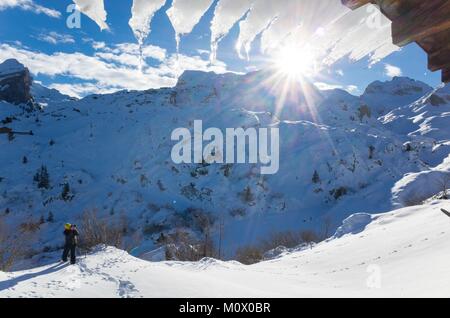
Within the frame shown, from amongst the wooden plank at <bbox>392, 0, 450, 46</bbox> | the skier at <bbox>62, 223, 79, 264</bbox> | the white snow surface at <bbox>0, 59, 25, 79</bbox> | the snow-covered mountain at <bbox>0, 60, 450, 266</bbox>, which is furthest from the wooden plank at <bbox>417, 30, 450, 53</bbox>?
the white snow surface at <bbox>0, 59, 25, 79</bbox>

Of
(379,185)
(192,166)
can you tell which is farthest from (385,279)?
(192,166)

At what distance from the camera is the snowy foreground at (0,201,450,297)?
11.9 m

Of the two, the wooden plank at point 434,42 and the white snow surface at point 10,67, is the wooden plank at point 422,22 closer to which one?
the wooden plank at point 434,42

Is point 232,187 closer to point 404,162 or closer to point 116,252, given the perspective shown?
point 404,162

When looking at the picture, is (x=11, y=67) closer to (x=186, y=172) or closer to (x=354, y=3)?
(x=186, y=172)

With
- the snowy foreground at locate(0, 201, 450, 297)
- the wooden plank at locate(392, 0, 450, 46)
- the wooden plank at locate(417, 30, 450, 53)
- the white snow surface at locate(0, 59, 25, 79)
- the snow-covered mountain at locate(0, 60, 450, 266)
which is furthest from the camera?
the white snow surface at locate(0, 59, 25, 79)

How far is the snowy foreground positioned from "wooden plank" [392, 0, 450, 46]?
8346 mm

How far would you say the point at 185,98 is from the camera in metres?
81.6

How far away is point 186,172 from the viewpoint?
60031 mm

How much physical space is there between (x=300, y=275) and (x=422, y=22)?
18.3 metres

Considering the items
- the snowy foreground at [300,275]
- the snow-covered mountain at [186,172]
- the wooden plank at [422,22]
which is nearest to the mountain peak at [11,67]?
the snow-covered mountain at [186,172]

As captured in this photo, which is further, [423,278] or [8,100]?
[8,100]

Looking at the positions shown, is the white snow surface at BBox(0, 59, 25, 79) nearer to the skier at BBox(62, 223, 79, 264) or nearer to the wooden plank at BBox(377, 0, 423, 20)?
the skier at BBox(62, 223, 79, 264)

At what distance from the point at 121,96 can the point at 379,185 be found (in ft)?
192
